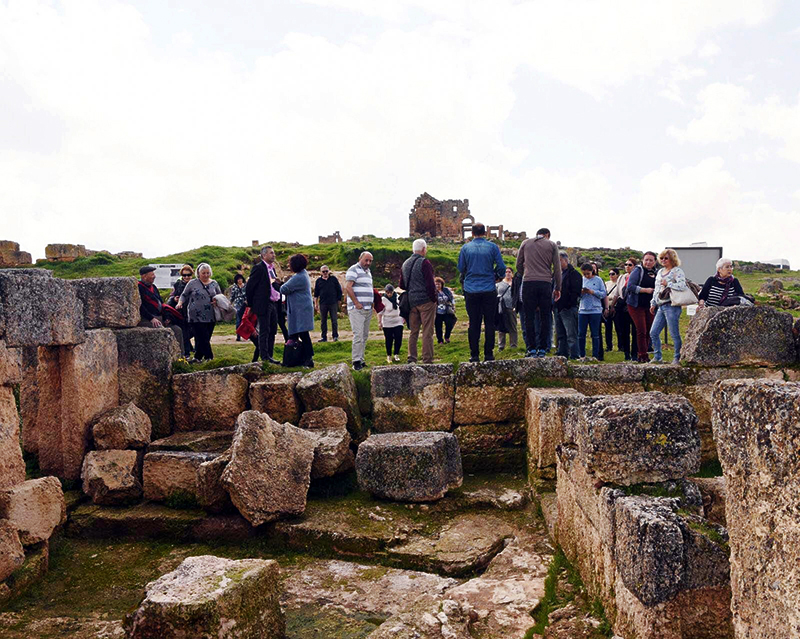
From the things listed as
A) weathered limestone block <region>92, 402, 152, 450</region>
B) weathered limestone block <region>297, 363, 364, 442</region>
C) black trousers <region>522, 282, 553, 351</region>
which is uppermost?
black trousers <region>522, 282, 553, 351</region>

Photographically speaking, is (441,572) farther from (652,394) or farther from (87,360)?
(87,360)

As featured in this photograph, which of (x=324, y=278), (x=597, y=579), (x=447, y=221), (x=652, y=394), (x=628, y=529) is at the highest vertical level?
(x=447, y=221)

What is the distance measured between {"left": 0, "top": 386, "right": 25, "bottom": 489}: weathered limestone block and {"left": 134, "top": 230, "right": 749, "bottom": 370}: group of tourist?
289 centimetres

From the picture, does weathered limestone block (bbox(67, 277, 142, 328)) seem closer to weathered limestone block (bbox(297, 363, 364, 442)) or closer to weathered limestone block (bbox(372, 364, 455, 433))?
weathered limestone block (bbox(297, 363, 364, 442))

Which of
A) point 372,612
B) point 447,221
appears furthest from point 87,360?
point 447,221

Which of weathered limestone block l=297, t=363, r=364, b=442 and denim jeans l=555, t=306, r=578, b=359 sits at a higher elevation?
denim jeans l=555, t=306, r=578, b=359

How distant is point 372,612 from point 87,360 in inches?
171

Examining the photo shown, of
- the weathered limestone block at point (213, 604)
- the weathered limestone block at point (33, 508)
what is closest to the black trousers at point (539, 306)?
the weathered limestone block at point (213, 604)

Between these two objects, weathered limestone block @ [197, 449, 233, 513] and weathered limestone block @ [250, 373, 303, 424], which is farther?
weathered limestone block @ [250, 373, 303, 424]

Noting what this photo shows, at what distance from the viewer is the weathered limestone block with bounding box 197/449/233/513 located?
21.6ft

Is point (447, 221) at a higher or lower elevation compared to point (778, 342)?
higher

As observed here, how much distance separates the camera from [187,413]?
8523 millimetres

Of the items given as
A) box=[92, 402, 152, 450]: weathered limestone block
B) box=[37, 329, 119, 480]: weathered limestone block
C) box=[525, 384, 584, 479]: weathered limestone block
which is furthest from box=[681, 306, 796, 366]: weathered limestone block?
box=[37, 329, 119, 480]: weathered limestone block

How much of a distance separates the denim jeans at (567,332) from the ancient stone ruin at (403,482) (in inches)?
85.2
